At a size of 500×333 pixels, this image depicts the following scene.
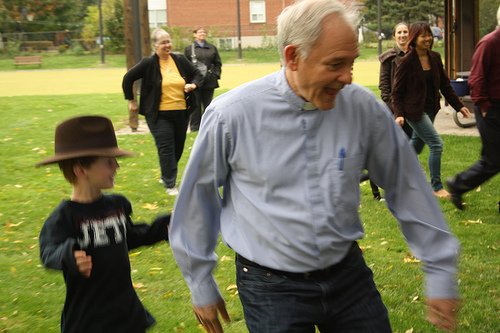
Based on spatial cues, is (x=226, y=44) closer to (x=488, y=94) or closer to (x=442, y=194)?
(x=442, y=194)

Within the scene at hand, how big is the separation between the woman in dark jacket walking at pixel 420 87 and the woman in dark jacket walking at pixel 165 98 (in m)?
2.64

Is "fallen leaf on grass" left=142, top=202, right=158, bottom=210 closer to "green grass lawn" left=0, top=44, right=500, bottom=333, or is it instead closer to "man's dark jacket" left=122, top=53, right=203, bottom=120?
"green grass lawn" left=0, top=44, right=500, bottom=333

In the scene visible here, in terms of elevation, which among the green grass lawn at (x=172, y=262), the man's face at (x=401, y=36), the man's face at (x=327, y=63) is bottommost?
the green grass lawn at (x=172, y=262)

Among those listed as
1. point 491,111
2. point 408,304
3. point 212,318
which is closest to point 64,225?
point 212,318

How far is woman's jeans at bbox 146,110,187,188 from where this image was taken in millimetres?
9430

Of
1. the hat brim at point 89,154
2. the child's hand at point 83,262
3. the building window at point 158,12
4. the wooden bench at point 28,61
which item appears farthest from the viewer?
the building window at point 158,12

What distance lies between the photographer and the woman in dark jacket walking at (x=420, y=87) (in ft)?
27.0

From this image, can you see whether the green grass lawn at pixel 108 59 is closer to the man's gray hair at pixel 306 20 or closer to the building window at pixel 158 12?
the building window at pixel 158 12

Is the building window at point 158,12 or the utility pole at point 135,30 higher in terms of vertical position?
the building window at point 158,12

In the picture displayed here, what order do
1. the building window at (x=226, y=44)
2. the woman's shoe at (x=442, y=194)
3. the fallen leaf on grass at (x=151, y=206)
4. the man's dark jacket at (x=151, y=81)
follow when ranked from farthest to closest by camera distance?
the building window at (x=226, y=44), the man's dark jacket at (x=151, y=81), the fallen leaf on grass at (x=151, y=206), the woman's shoe at (x=442, y=194)

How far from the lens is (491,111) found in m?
7.22

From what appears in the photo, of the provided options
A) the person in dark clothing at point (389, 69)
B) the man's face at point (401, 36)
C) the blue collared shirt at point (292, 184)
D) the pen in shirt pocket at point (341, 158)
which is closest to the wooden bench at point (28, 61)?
the man's face at point (401, 36)

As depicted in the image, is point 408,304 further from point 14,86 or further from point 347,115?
point 14,86

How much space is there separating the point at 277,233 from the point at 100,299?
3.40ft
